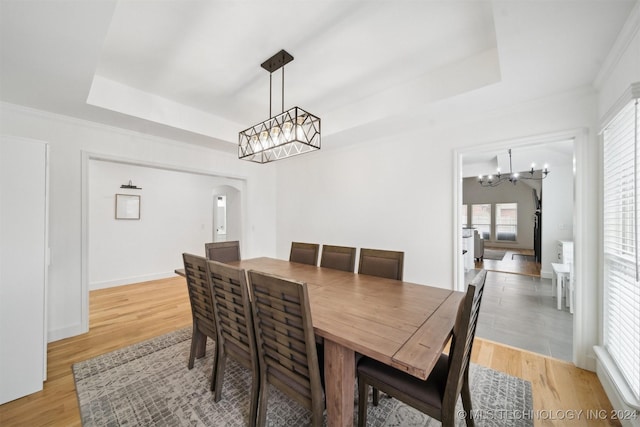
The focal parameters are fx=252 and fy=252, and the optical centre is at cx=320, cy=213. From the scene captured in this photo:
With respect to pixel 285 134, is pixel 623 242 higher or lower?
lower

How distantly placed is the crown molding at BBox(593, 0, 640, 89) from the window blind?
14.6 inches

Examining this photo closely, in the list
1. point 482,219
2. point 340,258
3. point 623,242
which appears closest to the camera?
point 623,242

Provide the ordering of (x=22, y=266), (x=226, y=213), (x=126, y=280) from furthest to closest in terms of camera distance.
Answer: (x=226, y=213)
(x=126, y=280)
(x=22, y=266)

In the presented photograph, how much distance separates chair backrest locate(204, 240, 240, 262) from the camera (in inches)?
115

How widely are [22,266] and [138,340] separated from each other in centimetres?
125

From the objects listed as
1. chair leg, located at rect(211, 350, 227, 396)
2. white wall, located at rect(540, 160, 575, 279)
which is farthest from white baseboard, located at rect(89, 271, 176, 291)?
white wall, located at rect(540, 160, 575, 279)

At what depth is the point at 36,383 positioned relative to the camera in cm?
190

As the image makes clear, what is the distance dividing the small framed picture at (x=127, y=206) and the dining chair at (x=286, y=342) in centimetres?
472

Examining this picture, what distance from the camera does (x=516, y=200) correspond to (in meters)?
9.81

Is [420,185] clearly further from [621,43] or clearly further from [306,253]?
[621,43]

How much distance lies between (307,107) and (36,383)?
3552 mm

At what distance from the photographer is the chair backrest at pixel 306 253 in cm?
299

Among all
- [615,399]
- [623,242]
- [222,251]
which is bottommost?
[615,399]

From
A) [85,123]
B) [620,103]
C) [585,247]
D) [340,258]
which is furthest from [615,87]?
[85,123]
